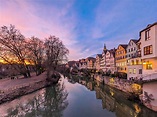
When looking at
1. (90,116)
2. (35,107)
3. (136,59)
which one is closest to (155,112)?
(90,116)

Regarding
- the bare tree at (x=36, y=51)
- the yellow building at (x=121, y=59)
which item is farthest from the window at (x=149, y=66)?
the bare tree at (x=36, y=51)

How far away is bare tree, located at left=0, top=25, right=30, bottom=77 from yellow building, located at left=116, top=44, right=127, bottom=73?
94.8 feet

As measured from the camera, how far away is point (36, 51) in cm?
3794

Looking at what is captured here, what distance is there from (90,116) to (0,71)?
45.9 metres

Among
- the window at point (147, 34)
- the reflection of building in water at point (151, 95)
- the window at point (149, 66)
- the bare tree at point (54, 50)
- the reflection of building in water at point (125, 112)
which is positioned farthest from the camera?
the bare tree at point (54, 50)

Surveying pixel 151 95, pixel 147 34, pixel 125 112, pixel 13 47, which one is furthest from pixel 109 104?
pixel 13 47

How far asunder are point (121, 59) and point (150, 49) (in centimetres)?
2725

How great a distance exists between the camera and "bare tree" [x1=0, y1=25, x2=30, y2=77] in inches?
1141

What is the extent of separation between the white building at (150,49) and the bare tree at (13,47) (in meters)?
27.4

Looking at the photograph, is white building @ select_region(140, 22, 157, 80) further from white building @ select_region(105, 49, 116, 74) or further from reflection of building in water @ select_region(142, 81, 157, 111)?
white building @ select_region(105, 49, 116, 74)

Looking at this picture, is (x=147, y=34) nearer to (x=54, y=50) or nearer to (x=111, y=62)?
(x=54, y=50)

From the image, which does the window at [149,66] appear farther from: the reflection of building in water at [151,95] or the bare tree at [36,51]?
the bare tree at [36,51]

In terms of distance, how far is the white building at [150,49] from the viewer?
1347 centimetres

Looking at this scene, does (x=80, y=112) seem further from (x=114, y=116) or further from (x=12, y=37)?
(x=12, y=37)
